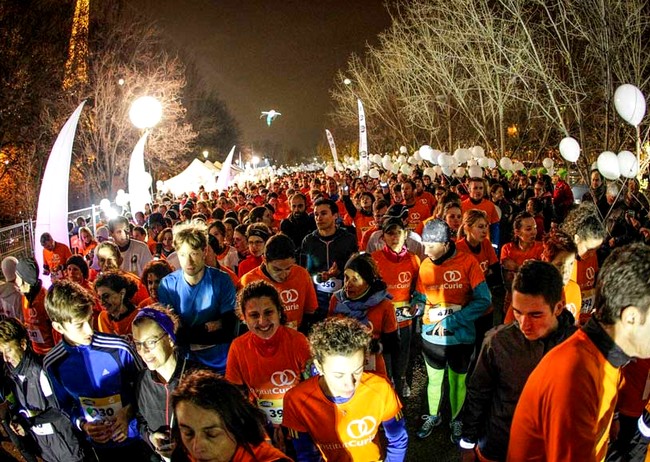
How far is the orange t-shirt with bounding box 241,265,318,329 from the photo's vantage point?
4676mm

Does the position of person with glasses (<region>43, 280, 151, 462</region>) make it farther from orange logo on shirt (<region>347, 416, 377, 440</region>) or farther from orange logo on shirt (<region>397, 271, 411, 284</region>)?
orange logo on shirt (<region>397, 271, 411, 284</region>)

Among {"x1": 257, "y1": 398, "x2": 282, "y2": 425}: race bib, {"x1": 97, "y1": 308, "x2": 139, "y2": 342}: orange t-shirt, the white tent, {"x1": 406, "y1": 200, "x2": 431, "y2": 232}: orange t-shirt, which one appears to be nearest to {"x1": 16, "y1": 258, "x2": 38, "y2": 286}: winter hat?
{"x1": 97, "y1": 308, "x2": 139, "y2": 342}: orange t-shirt

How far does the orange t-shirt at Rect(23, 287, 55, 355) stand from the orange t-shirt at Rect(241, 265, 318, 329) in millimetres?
2425

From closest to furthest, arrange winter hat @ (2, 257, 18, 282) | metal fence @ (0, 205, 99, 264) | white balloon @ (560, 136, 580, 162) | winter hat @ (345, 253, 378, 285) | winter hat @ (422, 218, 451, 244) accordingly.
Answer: winter hat @ (345, 253, 378, 285), winter hat @ (422, 218, 451, 244), winter hat @ (2, 257, 18, 282), white balloon @ (560, 136, 580, 162), metal fence @ (0, 205, 99, 264)

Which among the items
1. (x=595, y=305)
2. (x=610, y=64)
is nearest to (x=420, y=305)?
(x=595, y=305)

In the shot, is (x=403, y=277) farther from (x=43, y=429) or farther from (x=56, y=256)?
(x=56, y=256)

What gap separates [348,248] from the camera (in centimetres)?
598

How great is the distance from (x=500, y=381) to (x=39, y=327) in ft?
16.1

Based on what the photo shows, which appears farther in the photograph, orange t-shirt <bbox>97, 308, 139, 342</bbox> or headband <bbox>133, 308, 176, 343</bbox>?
orange t-shirt <bbox>97, 308, 139, 342</bbox>

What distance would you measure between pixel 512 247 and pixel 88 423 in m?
4.50

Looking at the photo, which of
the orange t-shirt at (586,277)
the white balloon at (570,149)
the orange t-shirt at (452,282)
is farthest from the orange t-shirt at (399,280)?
the white balloon at (570,149)

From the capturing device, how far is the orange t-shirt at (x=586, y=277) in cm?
473

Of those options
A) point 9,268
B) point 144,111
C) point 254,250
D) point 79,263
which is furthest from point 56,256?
point 254,250

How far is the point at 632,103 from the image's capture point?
843cm
